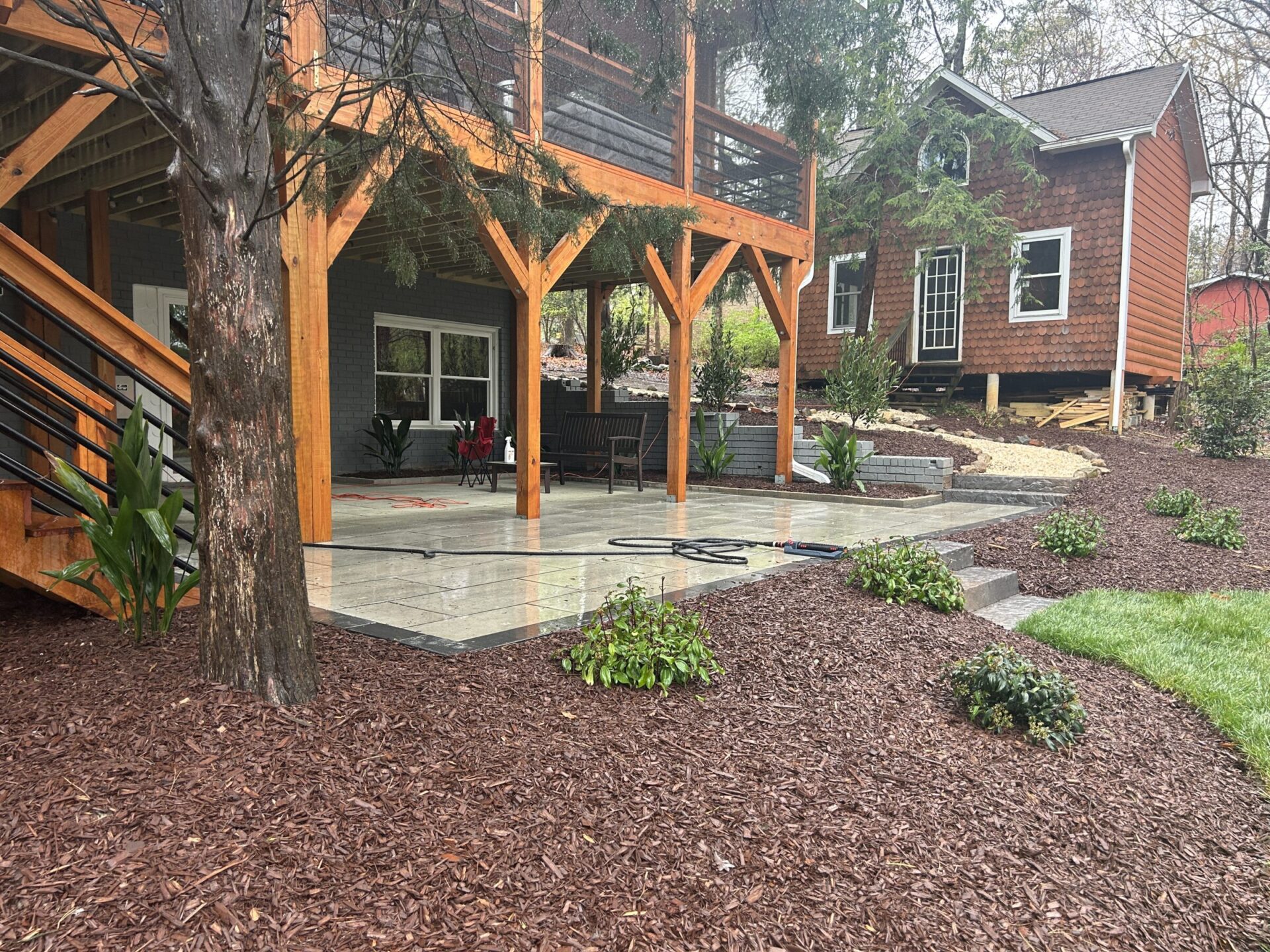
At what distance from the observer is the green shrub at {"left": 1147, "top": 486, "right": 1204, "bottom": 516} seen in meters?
6.76

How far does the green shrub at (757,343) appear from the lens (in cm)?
2048

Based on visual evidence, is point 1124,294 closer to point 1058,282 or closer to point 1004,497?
point 1058,282

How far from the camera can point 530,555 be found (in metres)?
5.03

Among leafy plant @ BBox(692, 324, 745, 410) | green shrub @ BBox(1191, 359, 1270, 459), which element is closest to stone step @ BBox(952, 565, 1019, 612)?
leafy plant @ BBox(692, 324, 745, 410)

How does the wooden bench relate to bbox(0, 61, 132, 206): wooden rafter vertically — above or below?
below

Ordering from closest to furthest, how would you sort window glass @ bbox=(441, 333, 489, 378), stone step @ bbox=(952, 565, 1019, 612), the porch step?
stone step @ bbox=(952, 565, 1019, 612), the porch step, window glass @ bbox=(441, 333, 489, 378)

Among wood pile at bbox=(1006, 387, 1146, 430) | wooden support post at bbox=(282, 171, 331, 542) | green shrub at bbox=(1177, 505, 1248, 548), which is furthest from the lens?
wood pile at bbox=(1006, 387, 1146, 430)

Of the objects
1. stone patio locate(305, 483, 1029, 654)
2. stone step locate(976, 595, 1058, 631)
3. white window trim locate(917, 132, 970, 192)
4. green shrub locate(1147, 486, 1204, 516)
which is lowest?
stone step locate(976, 595, 1058, 631)

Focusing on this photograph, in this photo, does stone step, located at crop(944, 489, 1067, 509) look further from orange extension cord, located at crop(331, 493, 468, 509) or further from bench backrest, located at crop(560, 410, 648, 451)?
orange extension cord, located at crop(331, 493, 468, 509)

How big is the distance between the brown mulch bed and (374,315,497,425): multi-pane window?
152 inches

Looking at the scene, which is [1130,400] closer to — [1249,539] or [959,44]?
[959,44]

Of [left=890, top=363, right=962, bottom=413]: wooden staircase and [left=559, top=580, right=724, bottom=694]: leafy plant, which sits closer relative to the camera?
[left=559, top=580, right=724, bottom=694]: leafy plant

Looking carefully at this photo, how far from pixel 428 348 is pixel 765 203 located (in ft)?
16.5

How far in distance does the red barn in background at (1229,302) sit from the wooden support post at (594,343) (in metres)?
14.5
